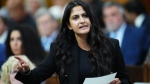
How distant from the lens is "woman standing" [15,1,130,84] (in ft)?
15.1

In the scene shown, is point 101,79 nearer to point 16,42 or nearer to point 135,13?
point 16,42

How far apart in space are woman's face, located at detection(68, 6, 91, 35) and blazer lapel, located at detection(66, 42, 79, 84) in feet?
0.56

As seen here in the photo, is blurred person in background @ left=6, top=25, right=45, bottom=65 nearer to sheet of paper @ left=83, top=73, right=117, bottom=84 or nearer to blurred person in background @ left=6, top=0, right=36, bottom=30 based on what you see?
sheet of paper @ left=83, top=73, right=117, bottom=84

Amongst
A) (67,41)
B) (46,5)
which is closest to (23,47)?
(67,41)

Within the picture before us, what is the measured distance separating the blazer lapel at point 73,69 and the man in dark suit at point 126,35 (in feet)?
10.9

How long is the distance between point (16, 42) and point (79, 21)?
2.27 m

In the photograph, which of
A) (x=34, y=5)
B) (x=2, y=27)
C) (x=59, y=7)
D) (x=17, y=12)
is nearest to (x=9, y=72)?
(x=2, y=27)

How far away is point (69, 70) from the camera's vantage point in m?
4.68

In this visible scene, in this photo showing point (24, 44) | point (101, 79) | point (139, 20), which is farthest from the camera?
point (139, 20)

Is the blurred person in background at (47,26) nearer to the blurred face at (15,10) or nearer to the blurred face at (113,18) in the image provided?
the blurred face at (113,18)

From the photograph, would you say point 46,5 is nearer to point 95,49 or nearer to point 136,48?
point 136,48

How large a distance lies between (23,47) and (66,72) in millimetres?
2124

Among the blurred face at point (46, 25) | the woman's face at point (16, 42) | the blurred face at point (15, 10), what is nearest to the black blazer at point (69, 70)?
the woman's face at point (16, 42)

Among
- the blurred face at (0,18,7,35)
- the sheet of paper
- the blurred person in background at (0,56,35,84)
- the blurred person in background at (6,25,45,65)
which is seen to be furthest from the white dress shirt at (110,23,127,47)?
the sheet of paper
